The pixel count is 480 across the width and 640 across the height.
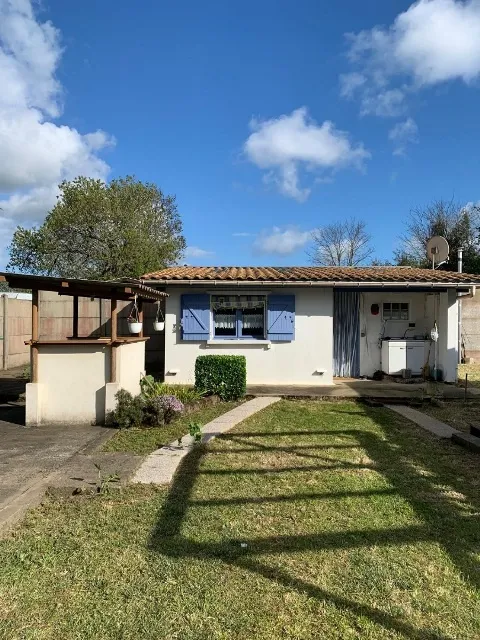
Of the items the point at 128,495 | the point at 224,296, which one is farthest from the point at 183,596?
the point at 224,296

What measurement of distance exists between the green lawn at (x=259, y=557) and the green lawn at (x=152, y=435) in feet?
3.09

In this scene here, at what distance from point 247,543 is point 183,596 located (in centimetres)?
75

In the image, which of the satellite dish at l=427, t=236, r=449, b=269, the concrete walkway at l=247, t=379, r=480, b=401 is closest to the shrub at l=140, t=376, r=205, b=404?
the concrete walkway at l=247, t=379, r=480, b=401

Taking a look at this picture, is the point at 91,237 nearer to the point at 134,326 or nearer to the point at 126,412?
the point at 134,326

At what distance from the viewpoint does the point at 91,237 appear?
78.1ft

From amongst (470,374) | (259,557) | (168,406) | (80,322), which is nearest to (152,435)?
(168,406)

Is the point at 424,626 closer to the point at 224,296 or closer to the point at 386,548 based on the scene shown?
the point at 386,548

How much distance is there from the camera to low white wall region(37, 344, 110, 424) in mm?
6988

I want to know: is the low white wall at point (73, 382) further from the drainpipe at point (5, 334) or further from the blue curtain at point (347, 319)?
the drainpipe at point (5, 334)

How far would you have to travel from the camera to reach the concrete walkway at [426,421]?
6598 millimetres

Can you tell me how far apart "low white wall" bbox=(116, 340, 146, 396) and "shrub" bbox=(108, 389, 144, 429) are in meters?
0.29

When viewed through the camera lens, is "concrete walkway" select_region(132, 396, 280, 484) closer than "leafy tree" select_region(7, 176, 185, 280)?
Yes

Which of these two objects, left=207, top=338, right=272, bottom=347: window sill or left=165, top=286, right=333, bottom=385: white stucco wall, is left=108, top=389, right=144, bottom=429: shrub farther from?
left=207, top=338, right=272, bottom=347: window sill

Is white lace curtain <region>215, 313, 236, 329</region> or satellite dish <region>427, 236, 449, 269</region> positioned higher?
satellite dish <region>427, 236, 449, 269</region>
